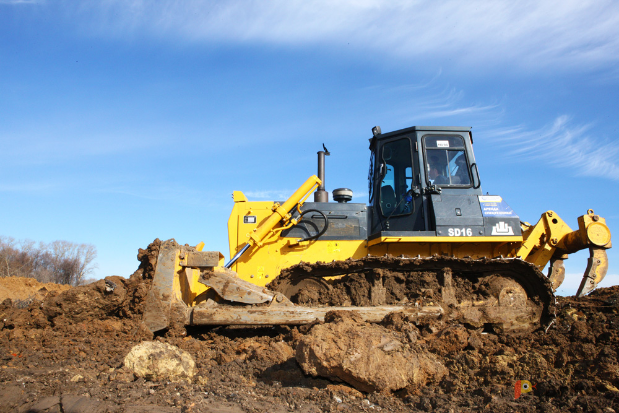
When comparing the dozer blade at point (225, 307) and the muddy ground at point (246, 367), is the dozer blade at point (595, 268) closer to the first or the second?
the muddy ground at point (246, 367)

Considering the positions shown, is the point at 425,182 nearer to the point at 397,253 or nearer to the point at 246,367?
the point at 397,253

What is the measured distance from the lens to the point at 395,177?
24.5ft

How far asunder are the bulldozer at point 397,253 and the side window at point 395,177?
19 mm

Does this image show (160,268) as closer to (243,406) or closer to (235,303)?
(235,303)

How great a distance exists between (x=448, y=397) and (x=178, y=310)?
3.03 meters

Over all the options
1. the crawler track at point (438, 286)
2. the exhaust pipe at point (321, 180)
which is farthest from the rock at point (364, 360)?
the exhaust pipe at point (321, 180)

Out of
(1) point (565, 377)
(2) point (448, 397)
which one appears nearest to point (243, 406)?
(2) point (448, 397)

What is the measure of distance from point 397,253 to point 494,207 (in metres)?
1.72

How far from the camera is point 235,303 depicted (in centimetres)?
535

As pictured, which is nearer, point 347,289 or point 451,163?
point 347,289

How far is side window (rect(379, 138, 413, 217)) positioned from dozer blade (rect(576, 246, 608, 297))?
3007 millimetres

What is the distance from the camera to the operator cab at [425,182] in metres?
6.73

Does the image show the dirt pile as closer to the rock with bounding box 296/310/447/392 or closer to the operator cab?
the operator cab

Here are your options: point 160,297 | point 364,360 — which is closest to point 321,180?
point 160,297
